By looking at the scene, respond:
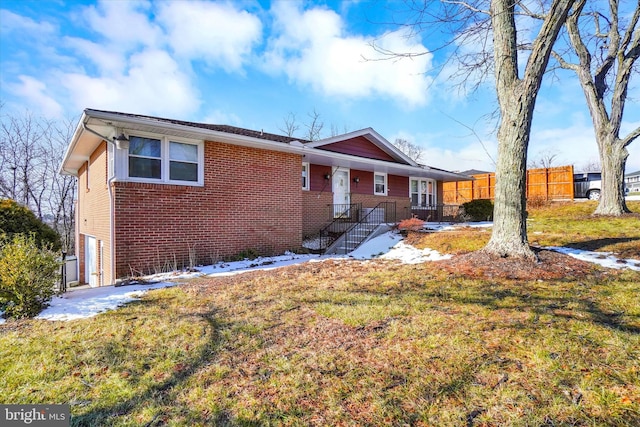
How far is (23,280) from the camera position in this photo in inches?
175

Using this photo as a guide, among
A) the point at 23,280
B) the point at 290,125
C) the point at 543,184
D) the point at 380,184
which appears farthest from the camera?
the point at 290,125

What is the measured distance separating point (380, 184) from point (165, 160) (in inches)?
428

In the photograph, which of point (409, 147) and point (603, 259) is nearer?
point (603, 259)

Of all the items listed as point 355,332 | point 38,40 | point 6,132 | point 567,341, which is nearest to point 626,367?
point 567,341

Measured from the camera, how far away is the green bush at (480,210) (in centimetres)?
1608

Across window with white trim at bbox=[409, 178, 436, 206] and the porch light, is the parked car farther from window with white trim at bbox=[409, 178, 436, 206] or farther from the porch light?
the porch light

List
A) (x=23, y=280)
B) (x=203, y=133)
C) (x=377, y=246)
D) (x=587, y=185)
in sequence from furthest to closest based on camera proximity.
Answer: (x=587, y=185) < (x=377, y=246) < (x=203, y=133) < (x=23, y=280)

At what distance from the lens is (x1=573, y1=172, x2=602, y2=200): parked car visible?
2000 cm

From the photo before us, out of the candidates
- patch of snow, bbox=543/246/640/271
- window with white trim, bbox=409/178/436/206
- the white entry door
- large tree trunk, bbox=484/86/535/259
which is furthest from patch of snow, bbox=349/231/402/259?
the white entry door

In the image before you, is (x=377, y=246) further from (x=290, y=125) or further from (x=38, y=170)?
(x=290, y=125)

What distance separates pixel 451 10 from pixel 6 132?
97.6ft

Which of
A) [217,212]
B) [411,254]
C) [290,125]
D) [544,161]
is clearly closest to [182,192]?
[217,212]

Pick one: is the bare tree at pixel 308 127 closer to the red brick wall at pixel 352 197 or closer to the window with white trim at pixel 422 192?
the window with white trim at pixel 422 192

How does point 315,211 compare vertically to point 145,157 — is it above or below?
below
